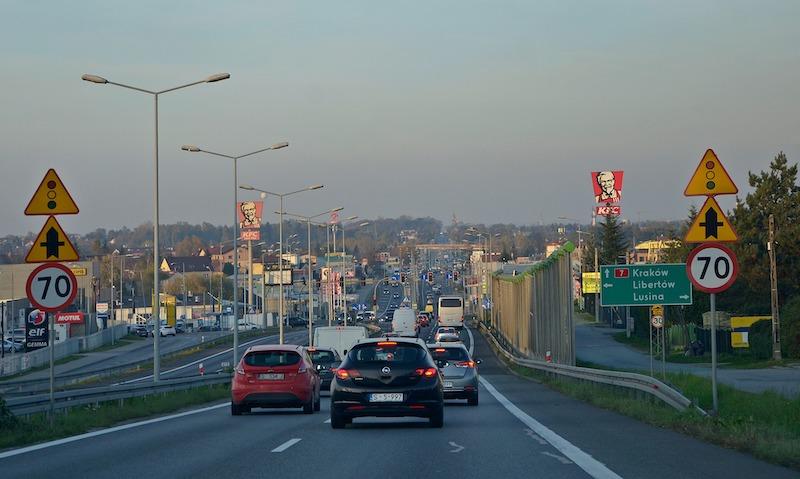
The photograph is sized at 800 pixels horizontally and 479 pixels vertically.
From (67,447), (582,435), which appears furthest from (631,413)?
(67,447)

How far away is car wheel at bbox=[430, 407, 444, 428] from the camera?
64.6 feet

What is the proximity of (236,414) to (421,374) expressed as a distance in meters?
7.42

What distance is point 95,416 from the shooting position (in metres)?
23.4

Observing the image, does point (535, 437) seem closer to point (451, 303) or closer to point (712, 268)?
point (712, 268)

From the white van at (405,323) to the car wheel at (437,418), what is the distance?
70.1 meters

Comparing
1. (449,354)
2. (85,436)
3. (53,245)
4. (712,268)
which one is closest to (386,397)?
(85,436)

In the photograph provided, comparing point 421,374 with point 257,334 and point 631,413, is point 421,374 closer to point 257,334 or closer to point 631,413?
point 631,413

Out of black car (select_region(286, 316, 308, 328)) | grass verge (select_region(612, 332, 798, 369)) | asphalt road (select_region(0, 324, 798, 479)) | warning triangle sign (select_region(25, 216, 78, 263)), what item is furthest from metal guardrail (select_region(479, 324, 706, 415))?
black car (select_region(286, 316, 308, 328))

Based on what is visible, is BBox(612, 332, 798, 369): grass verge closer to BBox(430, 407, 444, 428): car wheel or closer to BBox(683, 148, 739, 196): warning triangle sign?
BBox(430, 407, 444, 428): car wheel

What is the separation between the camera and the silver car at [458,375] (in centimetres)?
2795

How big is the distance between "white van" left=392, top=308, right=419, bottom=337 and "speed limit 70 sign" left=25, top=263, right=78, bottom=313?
71.2m

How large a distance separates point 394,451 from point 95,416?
9.86m

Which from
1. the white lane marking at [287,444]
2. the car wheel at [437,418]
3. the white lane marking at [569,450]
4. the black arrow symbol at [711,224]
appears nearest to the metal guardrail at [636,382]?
the white lane marking at [569,450]

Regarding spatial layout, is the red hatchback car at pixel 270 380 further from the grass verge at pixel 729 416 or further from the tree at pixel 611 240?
the tree at pixel 611 240
